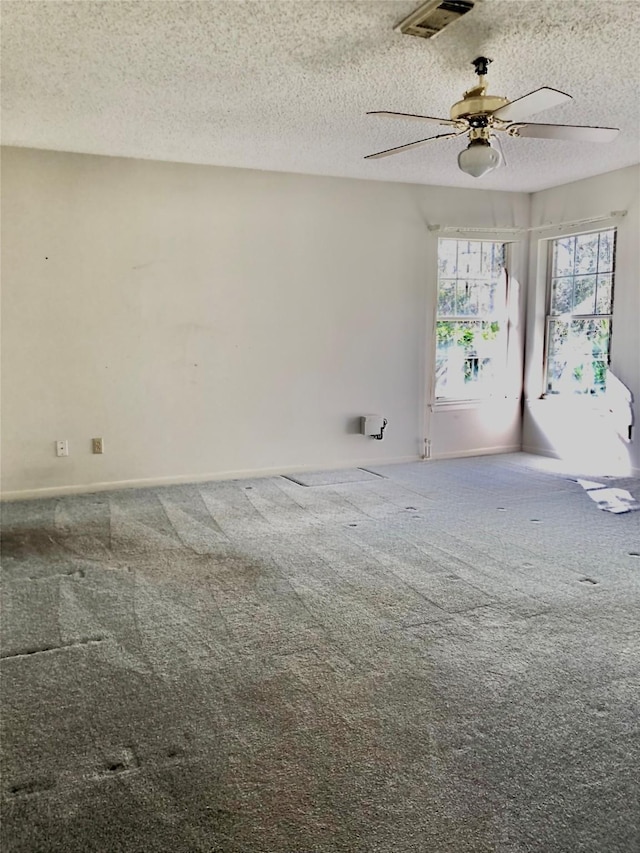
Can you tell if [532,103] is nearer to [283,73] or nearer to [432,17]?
[432,17]

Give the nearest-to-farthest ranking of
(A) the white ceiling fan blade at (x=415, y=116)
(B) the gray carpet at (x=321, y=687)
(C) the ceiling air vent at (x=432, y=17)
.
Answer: (B) the gray carpet at (x=321, y=687) → (C) the ceiling air vent at (x=432, y=17) → (A) the white ceiling fan blade at (x=415, y=116)

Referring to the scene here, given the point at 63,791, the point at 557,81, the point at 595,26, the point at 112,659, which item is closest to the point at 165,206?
the point at 557,81

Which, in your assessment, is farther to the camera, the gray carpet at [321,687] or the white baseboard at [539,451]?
the white baseboard at [539,451]

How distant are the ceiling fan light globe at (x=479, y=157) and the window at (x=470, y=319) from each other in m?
2.96

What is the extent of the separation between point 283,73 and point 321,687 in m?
2.89

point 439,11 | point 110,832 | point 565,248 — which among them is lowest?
point 110,832

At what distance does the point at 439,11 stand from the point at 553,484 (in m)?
3.60

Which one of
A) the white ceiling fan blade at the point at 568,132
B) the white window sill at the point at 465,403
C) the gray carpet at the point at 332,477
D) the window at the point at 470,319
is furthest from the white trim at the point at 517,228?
the white ceiling fan blade at the point at 568,132

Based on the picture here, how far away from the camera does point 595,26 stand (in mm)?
2805

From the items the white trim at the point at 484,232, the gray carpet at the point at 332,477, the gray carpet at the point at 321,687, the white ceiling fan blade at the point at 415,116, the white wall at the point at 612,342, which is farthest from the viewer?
the white trim at the point at 484,232

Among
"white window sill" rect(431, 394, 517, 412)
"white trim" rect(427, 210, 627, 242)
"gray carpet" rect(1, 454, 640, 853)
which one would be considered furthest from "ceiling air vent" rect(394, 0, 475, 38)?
"white window sill" rect(431, 394, 517, 412)

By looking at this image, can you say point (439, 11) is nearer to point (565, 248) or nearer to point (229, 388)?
point (229, 388)

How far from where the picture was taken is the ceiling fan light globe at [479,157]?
307 centimetres

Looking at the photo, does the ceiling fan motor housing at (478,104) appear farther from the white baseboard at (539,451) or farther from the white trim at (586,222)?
the white baseboard at (539,451)
